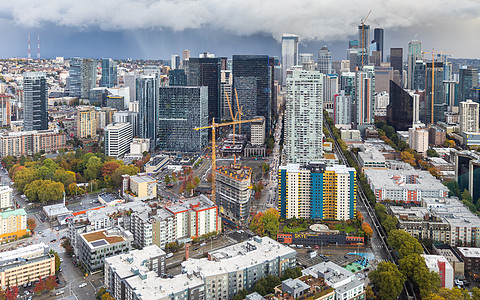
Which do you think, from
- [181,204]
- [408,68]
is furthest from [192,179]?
[408,68]

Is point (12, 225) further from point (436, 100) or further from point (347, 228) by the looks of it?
point (436, 100)

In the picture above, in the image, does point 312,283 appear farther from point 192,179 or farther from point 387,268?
point 192,179

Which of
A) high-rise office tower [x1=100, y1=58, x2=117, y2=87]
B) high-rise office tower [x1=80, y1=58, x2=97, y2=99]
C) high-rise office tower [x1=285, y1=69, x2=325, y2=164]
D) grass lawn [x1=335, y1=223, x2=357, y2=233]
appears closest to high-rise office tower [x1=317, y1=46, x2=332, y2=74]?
high-rise office tower [x1=100, y1=58, x2=117, y2=87]

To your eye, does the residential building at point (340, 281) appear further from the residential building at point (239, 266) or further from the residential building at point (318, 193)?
the residential building at point (318, 193)

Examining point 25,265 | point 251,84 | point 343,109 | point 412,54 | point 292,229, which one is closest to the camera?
point 25,265

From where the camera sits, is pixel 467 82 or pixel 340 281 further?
pixel 467 82

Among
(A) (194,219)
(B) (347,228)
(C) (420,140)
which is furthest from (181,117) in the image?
(B) (347,228)

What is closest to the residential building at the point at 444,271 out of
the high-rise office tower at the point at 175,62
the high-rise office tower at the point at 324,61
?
the high-rise office tower at the point at 175,62
